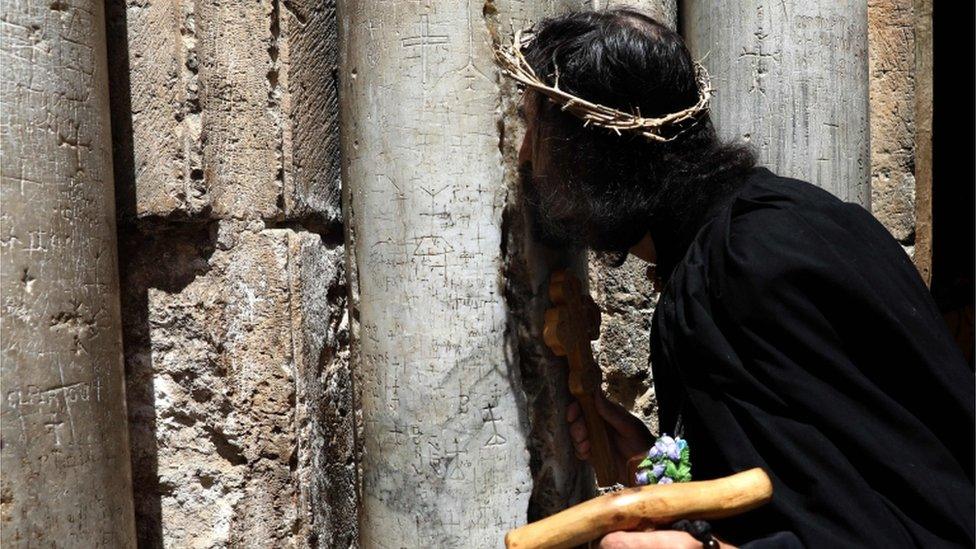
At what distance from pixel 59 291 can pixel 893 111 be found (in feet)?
6.49

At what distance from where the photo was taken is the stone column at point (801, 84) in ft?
6.54

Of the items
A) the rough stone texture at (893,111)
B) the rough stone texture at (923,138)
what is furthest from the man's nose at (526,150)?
the rough stone texture at (923,138)

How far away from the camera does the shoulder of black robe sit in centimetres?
137

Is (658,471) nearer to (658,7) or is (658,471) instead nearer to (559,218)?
(559,218)

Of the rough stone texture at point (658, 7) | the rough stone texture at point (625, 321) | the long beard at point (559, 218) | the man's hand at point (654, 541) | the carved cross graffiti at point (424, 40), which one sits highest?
the rough stone texture at point (658, 7)

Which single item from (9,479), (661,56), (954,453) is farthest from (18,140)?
(954,453)

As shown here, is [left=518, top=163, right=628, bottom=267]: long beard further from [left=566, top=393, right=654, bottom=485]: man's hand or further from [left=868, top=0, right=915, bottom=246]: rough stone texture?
[left=868, top=0, right=915, bottom=246]: rough stone texture

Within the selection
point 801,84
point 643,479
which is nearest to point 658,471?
point 643,479

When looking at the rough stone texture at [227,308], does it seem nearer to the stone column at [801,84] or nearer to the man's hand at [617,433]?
the man's hand at [617,433]

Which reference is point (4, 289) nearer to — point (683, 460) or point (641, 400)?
point (683, 460)

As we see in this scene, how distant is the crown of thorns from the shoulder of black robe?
25cm

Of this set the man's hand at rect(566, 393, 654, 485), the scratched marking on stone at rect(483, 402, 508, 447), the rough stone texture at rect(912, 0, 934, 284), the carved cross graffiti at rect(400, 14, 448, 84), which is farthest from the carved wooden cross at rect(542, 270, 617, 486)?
the rough stone texture at rect(912, 0, 934, 284)

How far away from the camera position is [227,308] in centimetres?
204

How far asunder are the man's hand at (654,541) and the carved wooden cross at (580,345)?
1.44ft
